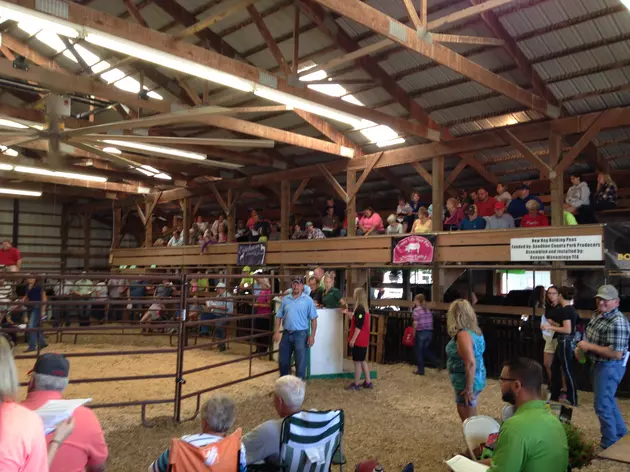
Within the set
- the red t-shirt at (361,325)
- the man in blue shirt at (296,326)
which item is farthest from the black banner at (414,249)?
the man in blue shirt at (296,326)

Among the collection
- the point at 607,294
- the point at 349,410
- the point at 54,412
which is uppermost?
the point at 607,294

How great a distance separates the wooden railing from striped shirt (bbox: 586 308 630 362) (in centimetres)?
383

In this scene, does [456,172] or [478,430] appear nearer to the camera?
[478,430]

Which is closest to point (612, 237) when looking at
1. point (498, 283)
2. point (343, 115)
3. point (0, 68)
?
point (343, 115)

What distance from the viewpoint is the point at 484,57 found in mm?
9383

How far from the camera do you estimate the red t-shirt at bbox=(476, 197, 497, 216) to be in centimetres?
1075

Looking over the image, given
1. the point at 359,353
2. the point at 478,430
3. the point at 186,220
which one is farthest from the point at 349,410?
the point at 186,220

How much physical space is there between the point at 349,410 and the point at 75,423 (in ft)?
15.8

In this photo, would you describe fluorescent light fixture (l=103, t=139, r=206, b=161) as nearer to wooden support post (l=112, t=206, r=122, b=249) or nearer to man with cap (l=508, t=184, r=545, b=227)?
man with cap (l=508, t=184, r=545, b=227)

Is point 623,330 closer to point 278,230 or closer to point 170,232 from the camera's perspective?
point 278,230

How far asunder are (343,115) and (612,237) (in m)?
4.61

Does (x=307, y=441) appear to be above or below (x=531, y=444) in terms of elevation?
below

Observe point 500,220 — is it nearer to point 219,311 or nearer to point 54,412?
point 219,311

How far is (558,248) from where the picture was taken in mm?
8875
